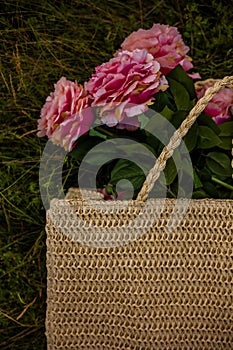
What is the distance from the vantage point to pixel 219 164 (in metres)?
0.84

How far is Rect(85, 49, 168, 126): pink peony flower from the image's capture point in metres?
0.81

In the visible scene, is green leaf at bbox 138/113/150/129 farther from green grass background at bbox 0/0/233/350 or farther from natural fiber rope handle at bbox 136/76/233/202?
green grass background at bbox 0/0/233/350

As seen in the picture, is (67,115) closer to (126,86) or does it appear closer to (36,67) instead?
(126,86)

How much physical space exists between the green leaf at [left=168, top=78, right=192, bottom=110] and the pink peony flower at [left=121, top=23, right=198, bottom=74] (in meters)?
0.04

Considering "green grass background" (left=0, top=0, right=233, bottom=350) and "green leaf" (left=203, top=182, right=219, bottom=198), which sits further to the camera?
"green grass background" (left=0, top=0, right=233, bottom=350)

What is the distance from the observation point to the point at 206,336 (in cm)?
79

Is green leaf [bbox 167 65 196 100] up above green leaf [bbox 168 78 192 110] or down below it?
above

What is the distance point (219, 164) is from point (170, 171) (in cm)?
8

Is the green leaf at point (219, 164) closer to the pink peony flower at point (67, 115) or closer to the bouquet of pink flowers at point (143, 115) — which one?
the bouquet of pink flowers at point (143, 115)

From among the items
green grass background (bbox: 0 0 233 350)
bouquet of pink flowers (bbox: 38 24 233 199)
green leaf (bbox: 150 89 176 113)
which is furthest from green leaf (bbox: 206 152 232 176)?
green grass background (bbox: 0 0 233 350)

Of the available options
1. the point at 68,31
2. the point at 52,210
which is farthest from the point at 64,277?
the point at 68,31

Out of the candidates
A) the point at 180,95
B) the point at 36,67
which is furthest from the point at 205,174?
the point at 36,67

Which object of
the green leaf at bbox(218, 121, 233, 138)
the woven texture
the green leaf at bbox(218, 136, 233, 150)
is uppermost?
the green leaf at bbox(218, 121, 233, 138)

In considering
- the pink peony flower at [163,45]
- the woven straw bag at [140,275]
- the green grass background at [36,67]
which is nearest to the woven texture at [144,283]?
the woven straw bag at [140,275]
